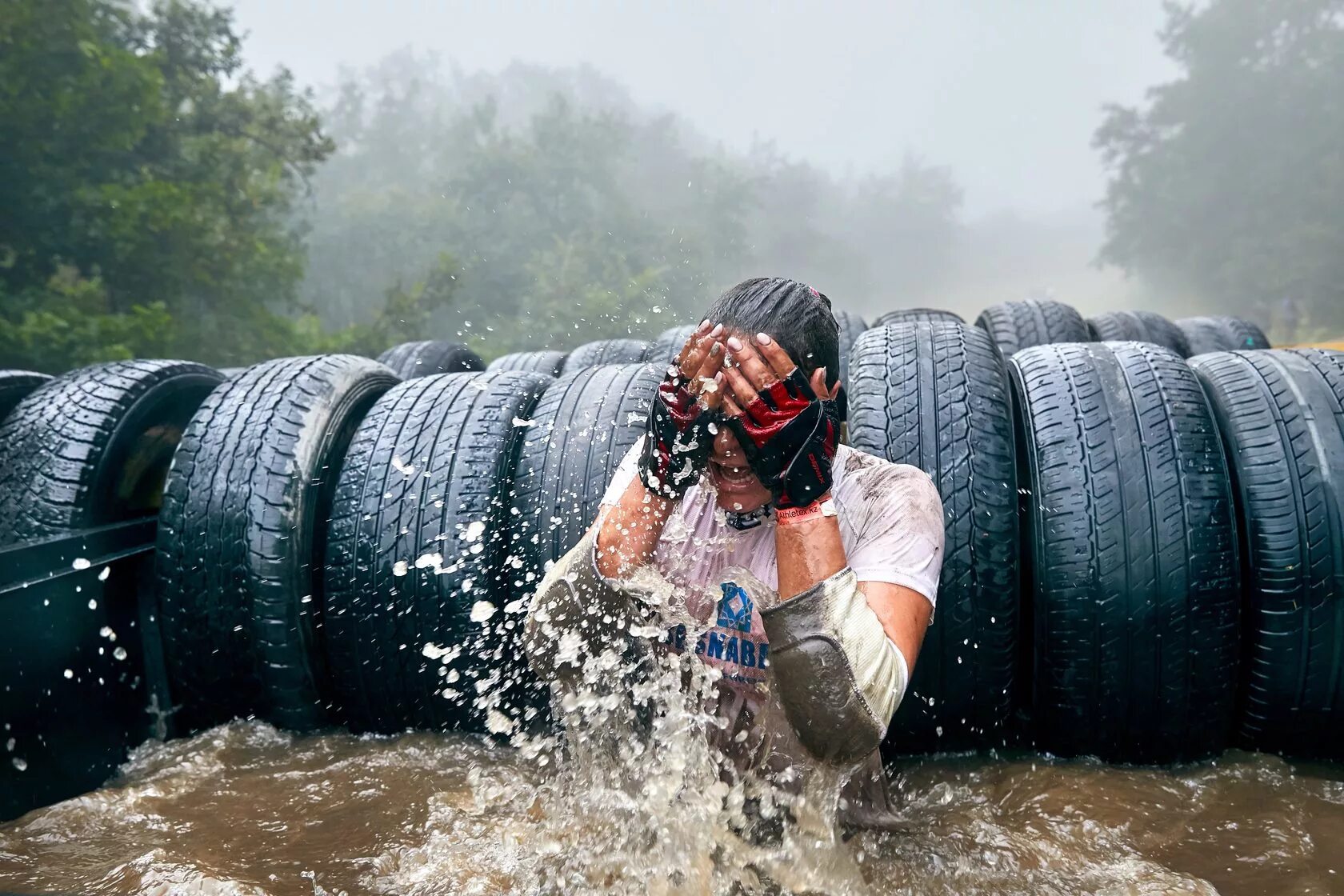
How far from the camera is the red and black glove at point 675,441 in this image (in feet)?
6.27

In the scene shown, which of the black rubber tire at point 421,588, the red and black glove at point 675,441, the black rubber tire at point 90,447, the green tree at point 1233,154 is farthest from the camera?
the green tree at point 1233,154

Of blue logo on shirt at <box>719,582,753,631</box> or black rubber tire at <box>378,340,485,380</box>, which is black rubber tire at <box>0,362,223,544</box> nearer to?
blue logo on shirt at <box>719,582,753,631</box>

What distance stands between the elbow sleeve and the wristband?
5.0 inches

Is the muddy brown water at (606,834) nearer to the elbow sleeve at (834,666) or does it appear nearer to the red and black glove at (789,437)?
the elbow sleeve at (834,666)

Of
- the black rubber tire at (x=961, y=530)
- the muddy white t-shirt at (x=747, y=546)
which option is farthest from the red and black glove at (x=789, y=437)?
the black rubber tire at (x=961, y=530)

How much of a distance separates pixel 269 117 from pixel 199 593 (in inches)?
913

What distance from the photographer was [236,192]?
21.7 metres

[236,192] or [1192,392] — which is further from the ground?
[236,192]

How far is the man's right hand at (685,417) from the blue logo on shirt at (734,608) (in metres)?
0.26

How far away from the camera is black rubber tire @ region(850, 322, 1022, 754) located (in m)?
2.66

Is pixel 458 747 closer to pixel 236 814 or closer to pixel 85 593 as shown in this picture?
pixel 236 814

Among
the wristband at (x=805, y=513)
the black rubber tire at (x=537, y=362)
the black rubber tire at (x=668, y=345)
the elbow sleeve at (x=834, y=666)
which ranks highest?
the black rubber tire at (x=668, y=345)

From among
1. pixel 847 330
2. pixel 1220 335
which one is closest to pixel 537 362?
pixel 847 330

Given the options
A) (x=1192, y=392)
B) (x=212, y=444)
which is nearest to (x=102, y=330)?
(x=212, y=444)
